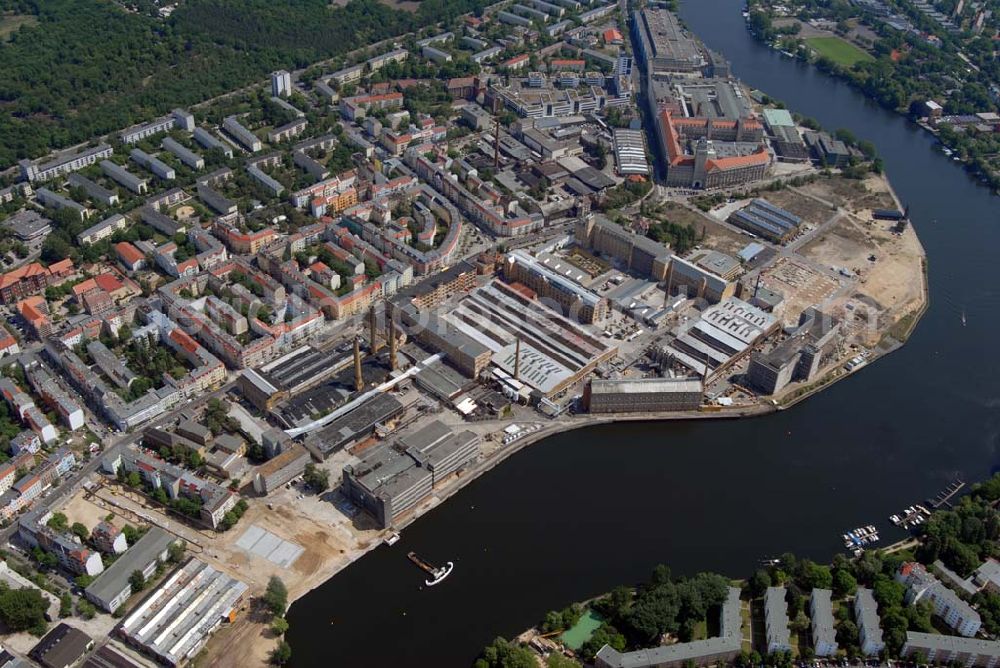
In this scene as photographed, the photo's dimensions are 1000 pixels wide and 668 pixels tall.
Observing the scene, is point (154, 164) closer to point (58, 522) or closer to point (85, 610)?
point (58, 522)

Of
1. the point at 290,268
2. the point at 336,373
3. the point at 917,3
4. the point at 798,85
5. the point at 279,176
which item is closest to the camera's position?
the point at 336,373

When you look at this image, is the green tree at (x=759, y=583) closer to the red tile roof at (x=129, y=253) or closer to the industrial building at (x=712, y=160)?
the industrial building at (x=712, y=160)

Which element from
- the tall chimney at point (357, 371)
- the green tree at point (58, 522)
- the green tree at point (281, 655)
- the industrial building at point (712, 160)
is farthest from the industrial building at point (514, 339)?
the industrial building at point (712, 160)

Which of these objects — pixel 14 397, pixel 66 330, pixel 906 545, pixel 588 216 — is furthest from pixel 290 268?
pixel 906 545

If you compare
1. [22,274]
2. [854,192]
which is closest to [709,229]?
[854,192]

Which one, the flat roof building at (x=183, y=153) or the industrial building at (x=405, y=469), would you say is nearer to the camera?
the industrial building at (x=405, y=469)

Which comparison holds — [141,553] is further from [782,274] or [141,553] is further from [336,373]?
[782,274]

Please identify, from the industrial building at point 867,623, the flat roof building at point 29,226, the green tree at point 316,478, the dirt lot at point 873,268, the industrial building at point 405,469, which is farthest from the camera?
the flat roof building at point 29,226
